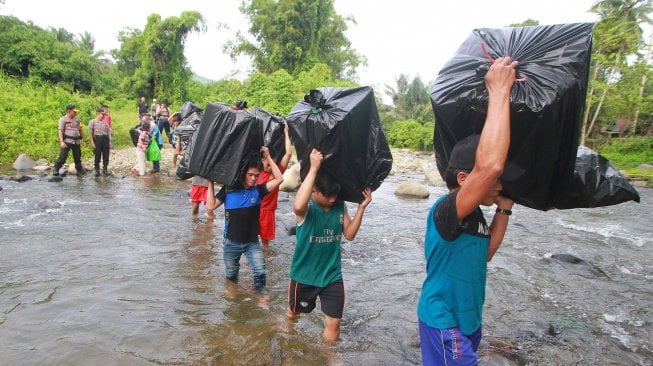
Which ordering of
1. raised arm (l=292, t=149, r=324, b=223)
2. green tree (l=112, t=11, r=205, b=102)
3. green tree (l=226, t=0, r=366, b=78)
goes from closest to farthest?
raised arm (l=292, t=149, r=324, b=223), green tree (l=112, t=11, r=205, b=102), green tree (l=226, t=0, r=366, b=78)

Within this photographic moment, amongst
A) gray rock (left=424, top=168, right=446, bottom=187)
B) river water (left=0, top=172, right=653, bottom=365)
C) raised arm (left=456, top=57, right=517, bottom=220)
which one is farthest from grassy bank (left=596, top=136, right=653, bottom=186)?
raised arm (left=456, top=57, right=517, bottom=220)

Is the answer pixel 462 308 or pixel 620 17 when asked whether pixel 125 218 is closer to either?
pixel 462 308

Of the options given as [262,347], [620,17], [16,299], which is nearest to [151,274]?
[16,299]

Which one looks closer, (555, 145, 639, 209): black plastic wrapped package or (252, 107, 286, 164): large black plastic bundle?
(555, 145, 639, 209): black plastic wrapped package

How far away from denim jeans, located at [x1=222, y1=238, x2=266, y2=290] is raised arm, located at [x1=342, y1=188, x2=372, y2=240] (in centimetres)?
121

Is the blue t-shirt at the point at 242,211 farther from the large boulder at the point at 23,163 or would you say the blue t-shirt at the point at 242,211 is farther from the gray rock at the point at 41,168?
the large boulder at the point at 23,163

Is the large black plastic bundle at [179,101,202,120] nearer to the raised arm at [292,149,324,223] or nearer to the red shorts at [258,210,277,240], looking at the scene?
the red shorts at [258,210,277,240]

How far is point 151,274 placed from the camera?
15.7 ft

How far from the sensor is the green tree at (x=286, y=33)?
3080cm

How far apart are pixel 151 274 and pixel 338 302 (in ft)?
8.93

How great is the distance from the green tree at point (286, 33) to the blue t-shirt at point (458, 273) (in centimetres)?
3054

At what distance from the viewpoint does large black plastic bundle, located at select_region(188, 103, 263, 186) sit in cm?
367

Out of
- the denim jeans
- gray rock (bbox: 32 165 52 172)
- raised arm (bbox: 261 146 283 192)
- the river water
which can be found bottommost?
the river water

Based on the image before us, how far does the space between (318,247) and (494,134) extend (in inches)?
66.3
